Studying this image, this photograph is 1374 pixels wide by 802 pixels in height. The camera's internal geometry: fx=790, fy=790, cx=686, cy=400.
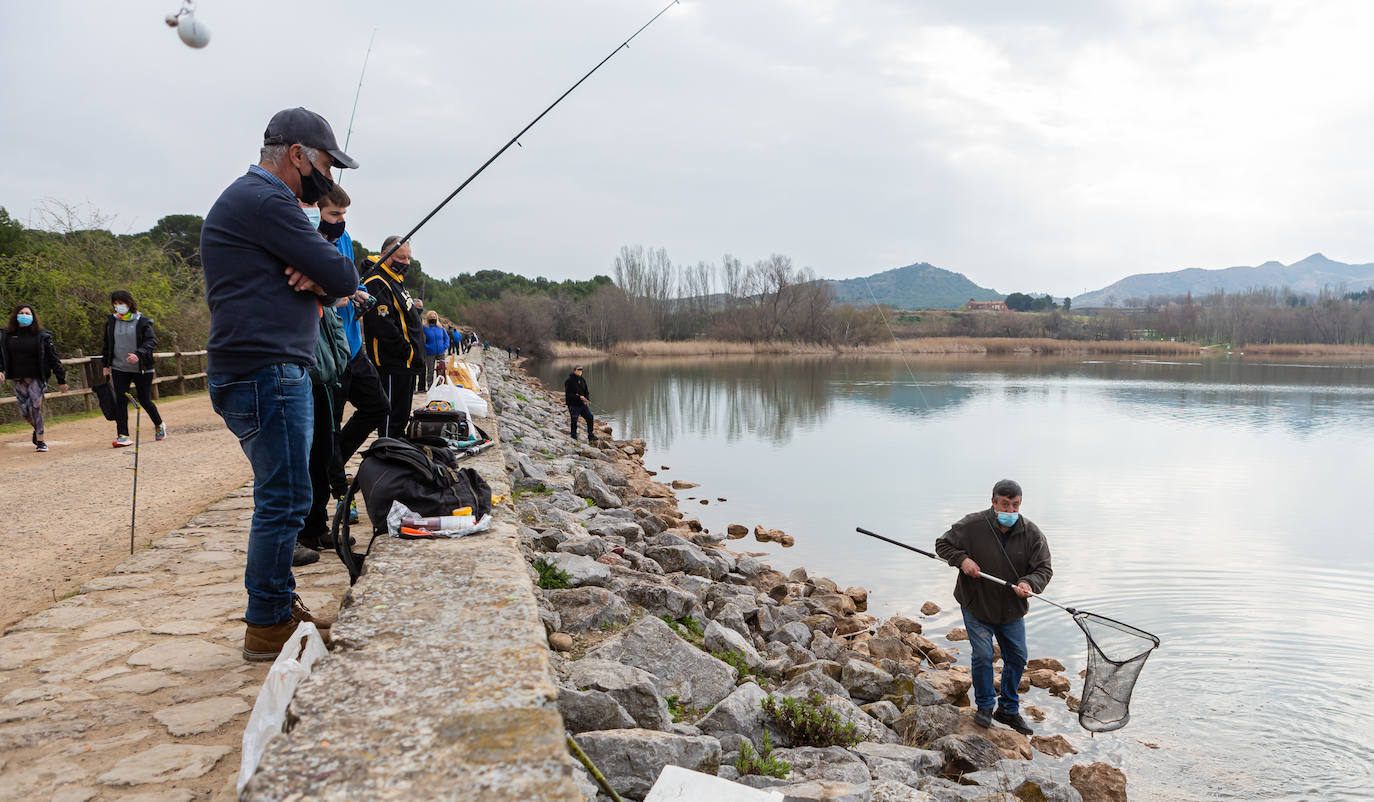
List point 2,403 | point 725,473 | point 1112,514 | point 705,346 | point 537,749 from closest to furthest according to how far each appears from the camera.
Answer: point 537,749 < point 2,403 < point 1112,514 < point 725,473 < point 705,346

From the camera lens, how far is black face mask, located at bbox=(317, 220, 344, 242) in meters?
3.89

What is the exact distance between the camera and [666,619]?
17.5 feet

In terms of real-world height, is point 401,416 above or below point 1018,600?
above

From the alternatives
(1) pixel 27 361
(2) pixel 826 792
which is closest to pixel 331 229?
(2) pixel 826 792

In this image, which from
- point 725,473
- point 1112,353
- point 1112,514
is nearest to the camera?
point 1112,514

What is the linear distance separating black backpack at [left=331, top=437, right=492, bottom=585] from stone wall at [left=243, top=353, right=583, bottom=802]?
18.8 inches

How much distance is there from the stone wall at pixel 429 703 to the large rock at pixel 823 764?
1.73 meters

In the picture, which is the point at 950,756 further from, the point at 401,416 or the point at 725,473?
the point at 725,473

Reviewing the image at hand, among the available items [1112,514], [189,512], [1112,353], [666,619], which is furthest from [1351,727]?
[1112,353]

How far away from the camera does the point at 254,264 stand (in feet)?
8.98

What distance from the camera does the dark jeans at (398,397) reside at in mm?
5297

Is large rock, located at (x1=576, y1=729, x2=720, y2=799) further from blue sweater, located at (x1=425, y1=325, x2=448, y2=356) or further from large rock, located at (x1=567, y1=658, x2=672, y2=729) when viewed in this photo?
blue sweater, located at (x1=425, y1=325, x2=448, y2=356)

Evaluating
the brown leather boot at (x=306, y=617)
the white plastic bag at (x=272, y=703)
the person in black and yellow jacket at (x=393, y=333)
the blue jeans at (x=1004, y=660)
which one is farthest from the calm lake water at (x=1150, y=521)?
the person in black and yellow jacket at (x=393, y=333)

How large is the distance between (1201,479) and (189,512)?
54.3 feet
